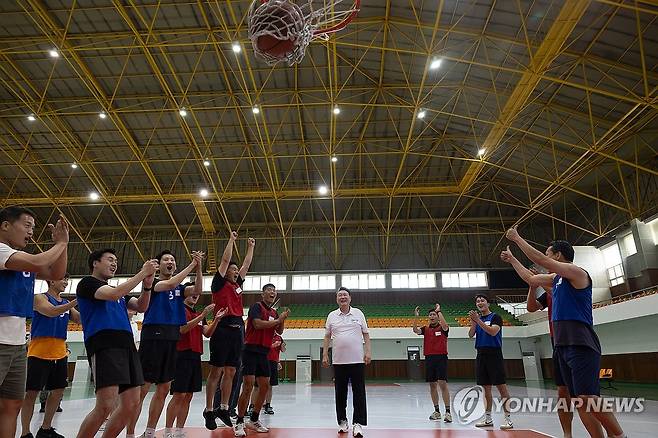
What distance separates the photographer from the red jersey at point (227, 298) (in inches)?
252

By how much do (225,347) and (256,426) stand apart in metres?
1.26

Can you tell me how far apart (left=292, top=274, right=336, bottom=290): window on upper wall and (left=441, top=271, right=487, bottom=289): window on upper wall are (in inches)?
332

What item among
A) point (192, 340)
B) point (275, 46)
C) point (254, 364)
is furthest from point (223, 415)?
point (275, 46)

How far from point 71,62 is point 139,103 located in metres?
3.51

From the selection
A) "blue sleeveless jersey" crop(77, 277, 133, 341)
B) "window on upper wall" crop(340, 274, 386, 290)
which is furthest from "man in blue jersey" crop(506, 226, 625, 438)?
"window on upper wall" crop(340, 274, 386, 290)

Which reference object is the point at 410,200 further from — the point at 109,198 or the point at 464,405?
the point at 464,405

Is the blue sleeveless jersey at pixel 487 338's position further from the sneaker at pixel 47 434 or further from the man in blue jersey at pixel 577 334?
the sneaker at pixel 47 434

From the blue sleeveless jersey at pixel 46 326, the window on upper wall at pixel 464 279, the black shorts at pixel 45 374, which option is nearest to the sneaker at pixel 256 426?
the black shorts at pixel 45 374

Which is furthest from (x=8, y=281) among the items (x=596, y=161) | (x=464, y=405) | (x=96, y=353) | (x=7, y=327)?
(x=596, y=161)

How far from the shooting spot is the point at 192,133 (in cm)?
2473

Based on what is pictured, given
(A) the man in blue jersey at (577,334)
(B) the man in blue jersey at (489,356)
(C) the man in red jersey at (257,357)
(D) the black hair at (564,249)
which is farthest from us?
(B) the man in blue jersey at (489,356)

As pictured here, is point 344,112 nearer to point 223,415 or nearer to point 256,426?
point 256,426

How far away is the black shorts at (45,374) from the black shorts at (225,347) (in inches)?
90.6

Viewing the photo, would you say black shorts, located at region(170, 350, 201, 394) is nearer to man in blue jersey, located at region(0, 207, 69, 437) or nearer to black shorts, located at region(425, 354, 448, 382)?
man in blue jersey, located at region(0, 207, 69, 437)
